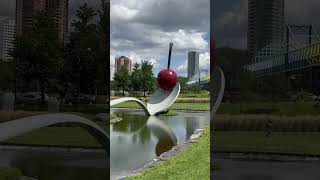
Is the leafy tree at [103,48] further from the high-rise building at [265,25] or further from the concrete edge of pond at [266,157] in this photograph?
the high-rise building at [265,25]

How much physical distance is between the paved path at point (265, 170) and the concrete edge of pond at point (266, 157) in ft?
0.12

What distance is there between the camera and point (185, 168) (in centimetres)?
755

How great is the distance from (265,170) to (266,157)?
149 mm

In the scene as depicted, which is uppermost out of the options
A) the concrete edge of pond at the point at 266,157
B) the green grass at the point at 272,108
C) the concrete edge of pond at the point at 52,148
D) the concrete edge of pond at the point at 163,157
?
the green grass at the point at 272,108

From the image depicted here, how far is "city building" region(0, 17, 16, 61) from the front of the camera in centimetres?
421

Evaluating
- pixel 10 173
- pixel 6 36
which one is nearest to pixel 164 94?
pixel 6 36

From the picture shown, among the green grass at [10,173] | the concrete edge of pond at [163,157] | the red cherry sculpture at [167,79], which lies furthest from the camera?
the red cherry sculpture at [167,79]

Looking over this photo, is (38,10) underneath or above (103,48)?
above

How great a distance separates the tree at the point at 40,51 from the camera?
14.2ft

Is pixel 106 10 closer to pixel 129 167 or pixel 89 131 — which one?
pixel 89 131

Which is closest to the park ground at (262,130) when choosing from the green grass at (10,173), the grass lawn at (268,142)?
the grass lawn at (268,142)

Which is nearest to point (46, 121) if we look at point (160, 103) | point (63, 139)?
point (63, 139)

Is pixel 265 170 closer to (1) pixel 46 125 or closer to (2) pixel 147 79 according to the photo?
(1) pixel 46 125

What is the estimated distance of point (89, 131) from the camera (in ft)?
16.9
